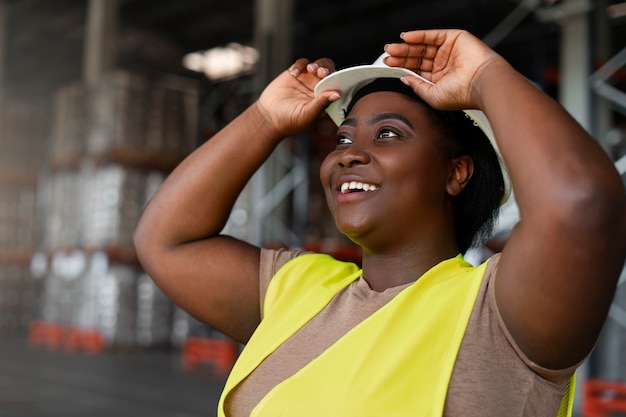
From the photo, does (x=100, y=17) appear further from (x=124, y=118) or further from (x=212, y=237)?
(x=212, y=237)

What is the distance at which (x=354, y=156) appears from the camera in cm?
149

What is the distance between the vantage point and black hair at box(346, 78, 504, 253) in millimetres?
1527

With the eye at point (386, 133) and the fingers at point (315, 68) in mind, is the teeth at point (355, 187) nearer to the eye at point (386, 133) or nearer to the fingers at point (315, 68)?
the eye at point (386, 133)

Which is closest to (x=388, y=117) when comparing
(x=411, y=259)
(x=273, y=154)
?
(x=411, y=259)

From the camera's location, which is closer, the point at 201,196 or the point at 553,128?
the point at 553,128

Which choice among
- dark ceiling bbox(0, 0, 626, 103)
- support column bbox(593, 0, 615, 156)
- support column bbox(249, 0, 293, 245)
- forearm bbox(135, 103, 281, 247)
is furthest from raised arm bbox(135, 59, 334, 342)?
dark ceiling bbox(0, 0, 626, 103)

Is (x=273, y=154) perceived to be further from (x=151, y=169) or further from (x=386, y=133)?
(x=386, y=133)

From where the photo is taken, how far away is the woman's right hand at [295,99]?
176cm

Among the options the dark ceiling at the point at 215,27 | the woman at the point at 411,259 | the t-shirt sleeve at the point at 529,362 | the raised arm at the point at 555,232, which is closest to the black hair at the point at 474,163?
the woman at the point at 411,259

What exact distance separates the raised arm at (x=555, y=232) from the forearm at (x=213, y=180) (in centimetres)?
69

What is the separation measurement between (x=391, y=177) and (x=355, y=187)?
76 mm

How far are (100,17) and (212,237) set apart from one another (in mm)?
12136

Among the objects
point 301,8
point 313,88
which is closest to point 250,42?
point 301,8

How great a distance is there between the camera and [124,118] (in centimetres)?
1095
